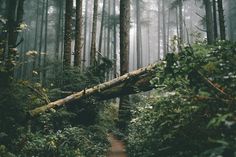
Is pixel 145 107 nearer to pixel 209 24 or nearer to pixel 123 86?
pixel 123 86

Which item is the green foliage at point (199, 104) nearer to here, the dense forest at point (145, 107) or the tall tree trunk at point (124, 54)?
the dense forest at point (145, 107)

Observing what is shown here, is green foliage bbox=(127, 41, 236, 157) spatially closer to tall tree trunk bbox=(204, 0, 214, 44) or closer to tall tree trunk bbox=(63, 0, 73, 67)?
tall tree trunk bbox=(63, 0, 73, 67)

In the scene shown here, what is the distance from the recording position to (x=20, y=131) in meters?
7.43

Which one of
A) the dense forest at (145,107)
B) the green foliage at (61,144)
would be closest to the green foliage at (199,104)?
the dense forest at (145,107)

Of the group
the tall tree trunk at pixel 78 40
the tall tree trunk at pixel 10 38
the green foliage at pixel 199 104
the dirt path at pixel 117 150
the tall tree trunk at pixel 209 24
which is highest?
the tall tree trunk at pixel 209 24

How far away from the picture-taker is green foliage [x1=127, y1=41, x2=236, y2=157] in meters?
4.14

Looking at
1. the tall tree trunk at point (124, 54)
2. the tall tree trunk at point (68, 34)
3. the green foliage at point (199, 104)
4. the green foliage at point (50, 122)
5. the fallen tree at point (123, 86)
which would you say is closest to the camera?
the green foliage at point (199, 104)

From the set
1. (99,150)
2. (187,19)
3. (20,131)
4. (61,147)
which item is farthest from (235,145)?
(187,19)

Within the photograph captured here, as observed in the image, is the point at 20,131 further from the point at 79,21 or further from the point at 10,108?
the point at 79,21

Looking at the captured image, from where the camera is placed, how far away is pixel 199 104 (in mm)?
4812

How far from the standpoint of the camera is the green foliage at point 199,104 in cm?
414

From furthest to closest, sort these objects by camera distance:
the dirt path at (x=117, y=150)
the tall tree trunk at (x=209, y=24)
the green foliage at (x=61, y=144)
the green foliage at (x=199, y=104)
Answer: the tall tree trunk at (x=209, y=24)
the dirt path at (x=117, y=150)
the green foliage at (x=61, y=144)
the green foliage at (x=199, y=104)

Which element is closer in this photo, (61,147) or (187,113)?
(187,113)

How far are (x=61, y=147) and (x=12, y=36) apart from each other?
122 inches
